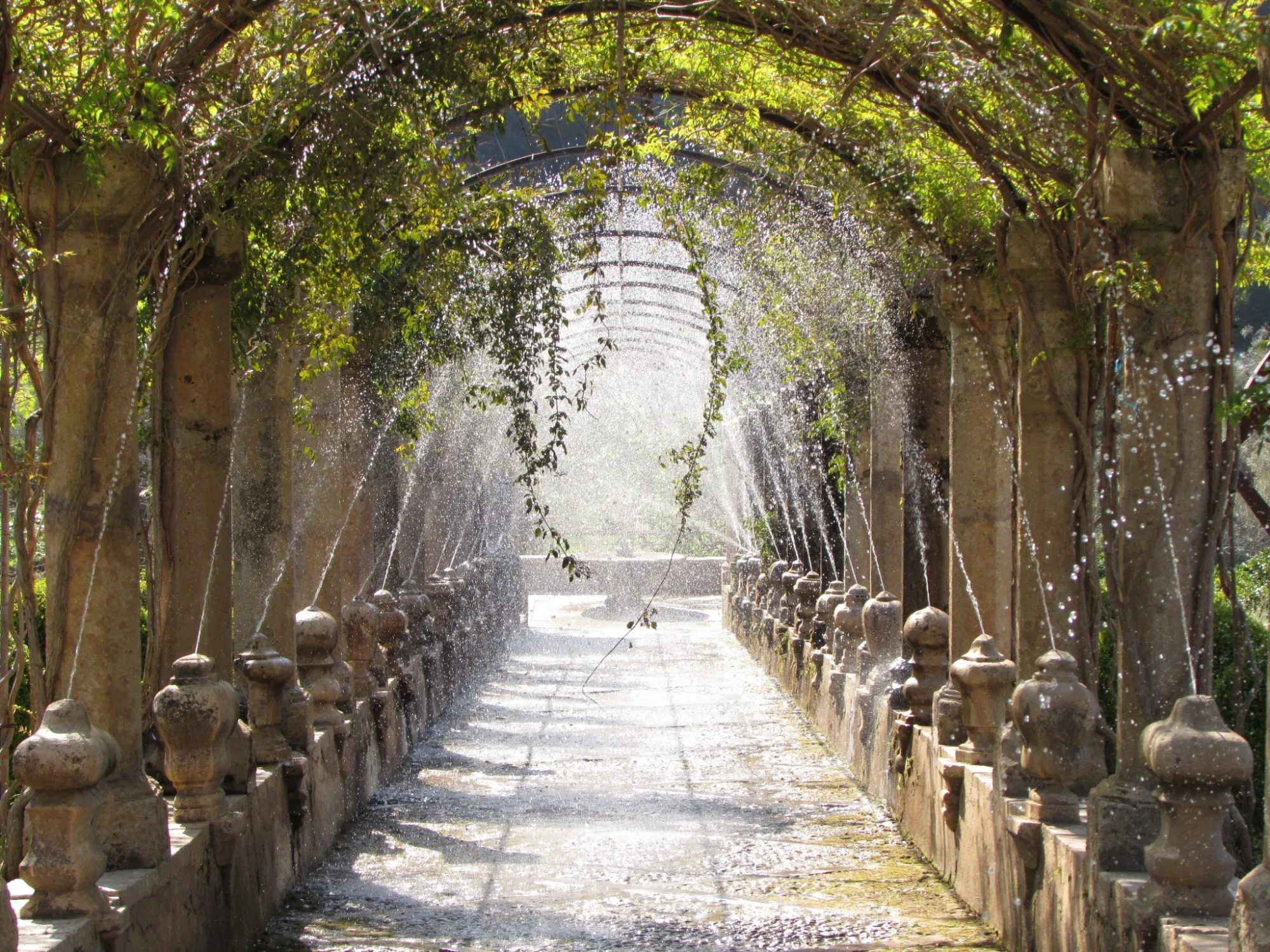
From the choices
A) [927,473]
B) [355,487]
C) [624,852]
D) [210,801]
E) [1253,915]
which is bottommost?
[624,852]

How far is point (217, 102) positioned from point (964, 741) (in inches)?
155

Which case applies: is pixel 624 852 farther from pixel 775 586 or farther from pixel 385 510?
pixel 775 586

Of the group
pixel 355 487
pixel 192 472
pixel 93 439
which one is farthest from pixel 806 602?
pixel 93 439

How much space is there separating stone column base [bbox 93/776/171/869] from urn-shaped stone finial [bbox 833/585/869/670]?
20.2 feet

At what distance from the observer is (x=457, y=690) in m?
13.7

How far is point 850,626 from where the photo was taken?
10.7m

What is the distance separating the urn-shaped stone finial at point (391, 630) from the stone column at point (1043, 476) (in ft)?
17.0

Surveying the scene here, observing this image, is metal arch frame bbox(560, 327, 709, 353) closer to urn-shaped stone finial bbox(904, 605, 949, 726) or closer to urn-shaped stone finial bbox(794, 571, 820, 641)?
urn-shaped stone finial bbox(794, 571, 820, 641)

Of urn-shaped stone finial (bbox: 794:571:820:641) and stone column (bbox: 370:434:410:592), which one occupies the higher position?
stone column (bbox: 370:434:410:592)

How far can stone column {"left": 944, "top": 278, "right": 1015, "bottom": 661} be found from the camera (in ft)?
25.2

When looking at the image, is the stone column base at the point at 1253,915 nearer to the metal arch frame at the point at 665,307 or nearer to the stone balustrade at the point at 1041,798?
the stone balustrade at the point at 1041,798

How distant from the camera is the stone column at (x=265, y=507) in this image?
752 centimetres

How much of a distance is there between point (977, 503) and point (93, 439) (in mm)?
4272

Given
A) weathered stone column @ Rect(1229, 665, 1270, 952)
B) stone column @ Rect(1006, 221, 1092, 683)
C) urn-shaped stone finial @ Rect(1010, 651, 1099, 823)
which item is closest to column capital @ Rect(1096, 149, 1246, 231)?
stone column @ Rect(1006, 221, 1092, 683)
